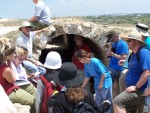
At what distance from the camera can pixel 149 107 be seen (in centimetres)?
559

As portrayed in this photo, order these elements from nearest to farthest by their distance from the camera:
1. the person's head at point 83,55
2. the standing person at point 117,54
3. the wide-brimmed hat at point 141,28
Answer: the person's head at point 83,55 → the wide-brimmed hat at point 141,28 → the standing person at point 117,54

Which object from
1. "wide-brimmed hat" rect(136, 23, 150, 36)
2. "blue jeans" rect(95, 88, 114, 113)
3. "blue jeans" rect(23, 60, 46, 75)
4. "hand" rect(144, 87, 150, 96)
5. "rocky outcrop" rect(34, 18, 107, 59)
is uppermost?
"wide-brimmed hat" rect(136, 23, 150, 36)

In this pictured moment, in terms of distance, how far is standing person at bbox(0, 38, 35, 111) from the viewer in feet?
16.8

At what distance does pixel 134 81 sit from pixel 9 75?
205 centimetres

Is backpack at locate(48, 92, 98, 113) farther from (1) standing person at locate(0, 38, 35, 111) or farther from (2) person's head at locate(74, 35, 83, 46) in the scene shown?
(2) person's head at locate(74, 35, 83, 46)

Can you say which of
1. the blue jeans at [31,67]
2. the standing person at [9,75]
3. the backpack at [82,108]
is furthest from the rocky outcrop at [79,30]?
the backpack at [82,108]

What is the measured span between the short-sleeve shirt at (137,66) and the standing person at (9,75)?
168cm

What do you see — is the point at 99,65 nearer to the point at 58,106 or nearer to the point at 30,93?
the point at 30,93

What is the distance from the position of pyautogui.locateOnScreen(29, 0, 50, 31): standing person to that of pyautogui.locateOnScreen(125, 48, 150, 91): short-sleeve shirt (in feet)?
12.5

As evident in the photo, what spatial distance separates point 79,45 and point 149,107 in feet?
14.8

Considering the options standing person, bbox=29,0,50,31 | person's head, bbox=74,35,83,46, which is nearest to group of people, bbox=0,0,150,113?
standing person, bbox=29,0,50,31

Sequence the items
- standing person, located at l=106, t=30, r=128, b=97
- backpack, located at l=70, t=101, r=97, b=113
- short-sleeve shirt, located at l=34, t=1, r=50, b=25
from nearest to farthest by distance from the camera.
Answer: backpack, located at l=70, t=101, r=97, b=113 → standing person, located at l=106, t=30, r=128, b=97 → short-sleeve shirt, located at l=34, t=1, r=50, b=25

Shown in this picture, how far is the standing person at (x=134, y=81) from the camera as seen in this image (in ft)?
18.4

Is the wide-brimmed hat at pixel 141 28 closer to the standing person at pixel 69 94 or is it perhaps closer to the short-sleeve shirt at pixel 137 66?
the short-sleeve shirt at pixel 137 66
